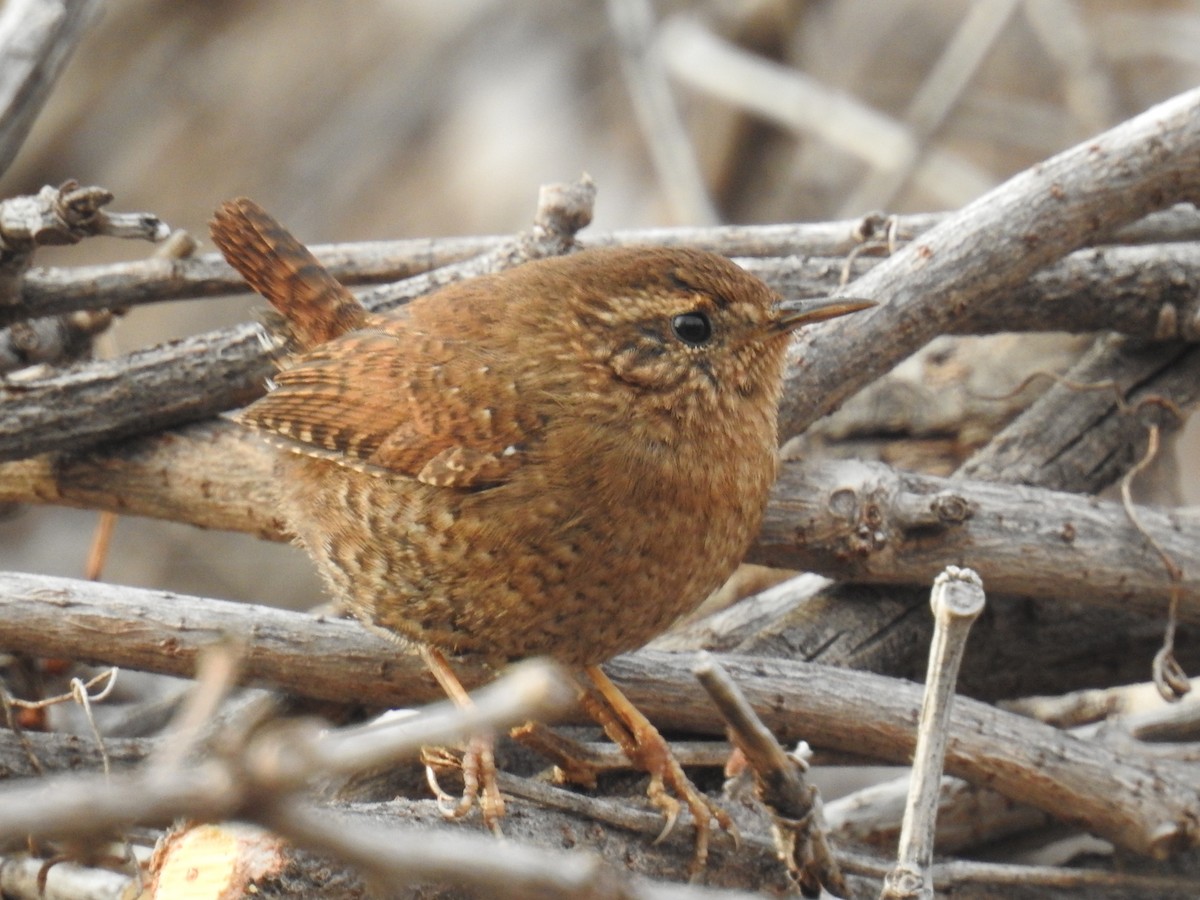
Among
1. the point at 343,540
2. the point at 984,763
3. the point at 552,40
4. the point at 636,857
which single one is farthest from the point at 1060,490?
the point at 552,40

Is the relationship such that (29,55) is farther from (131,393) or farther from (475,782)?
(475,782)

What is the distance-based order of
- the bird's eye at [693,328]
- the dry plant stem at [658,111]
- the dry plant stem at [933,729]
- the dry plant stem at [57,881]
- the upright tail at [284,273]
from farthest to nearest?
the dry plant stem at [658,111] < the upright tail at [284,273] < the bird's eye at [693,328] < the dry plant stem at [57,881] < the dry plant stem at [933,729]

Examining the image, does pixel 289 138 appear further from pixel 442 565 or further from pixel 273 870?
pixel 273 870

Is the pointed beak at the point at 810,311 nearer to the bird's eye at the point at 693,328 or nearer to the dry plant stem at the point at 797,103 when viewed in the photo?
the bird's eye at the point at 693,328

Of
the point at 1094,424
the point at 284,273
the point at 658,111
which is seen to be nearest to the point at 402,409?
the point at 284,273

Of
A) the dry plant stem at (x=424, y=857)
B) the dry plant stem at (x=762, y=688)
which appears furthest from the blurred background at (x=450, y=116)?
the dry plant stem at (x=424, y=857)
